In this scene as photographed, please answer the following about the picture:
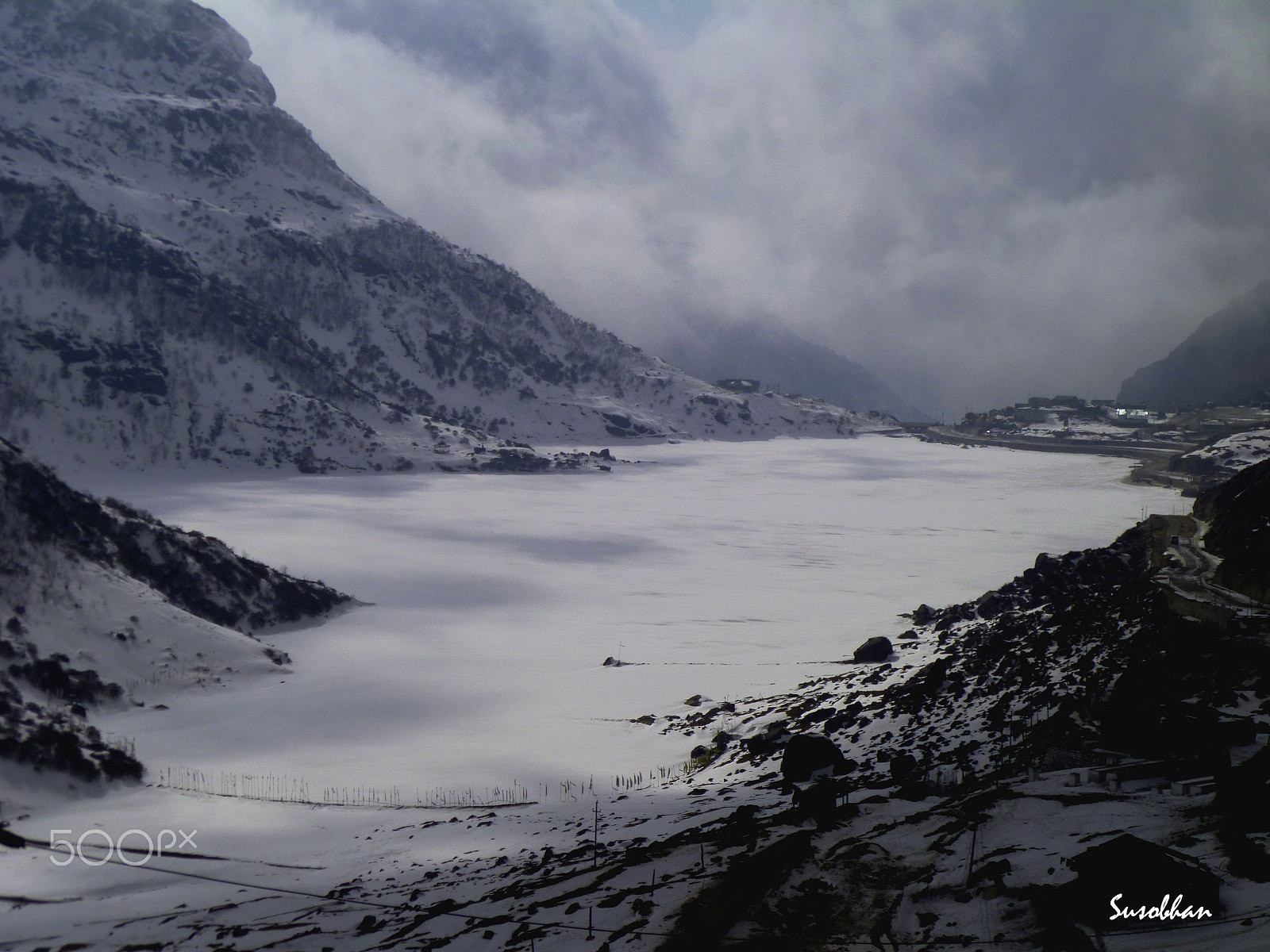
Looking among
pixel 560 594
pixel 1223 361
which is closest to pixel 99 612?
pixel 560 594

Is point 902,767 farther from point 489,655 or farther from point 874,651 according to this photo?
point 489,655

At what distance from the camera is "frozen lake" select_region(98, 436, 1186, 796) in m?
30.8

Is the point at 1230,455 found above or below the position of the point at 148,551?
above

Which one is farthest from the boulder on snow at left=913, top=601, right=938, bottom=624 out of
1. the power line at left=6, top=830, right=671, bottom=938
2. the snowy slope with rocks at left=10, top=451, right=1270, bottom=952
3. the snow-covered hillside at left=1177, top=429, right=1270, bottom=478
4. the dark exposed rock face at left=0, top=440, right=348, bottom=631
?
the snow-covered hillside at left=1177, top=429, right=1270, bottom=478

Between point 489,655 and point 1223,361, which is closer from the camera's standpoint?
point 489,655

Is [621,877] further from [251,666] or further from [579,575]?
[579,575]

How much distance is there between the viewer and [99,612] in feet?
119

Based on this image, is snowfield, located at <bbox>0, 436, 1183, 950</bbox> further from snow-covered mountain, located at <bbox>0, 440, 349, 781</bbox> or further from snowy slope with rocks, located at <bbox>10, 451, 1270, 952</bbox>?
snow-covered mountain, located at <bbox>0, 440, 349, 781</bbox>

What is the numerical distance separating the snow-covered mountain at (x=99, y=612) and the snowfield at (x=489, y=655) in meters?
1.18

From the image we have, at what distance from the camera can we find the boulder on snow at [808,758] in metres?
20.9

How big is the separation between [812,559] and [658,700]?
34.3 m

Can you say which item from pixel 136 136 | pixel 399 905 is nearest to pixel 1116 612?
pixel 399 905
